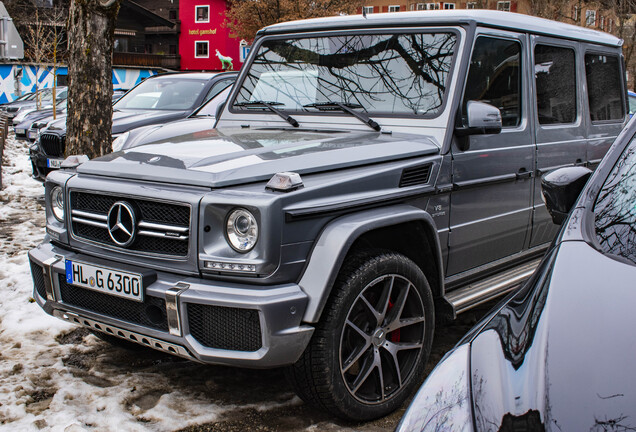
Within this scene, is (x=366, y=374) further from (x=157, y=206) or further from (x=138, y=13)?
(x=138, y=13)

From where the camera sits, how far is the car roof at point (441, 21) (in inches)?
152

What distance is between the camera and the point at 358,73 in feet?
13.0

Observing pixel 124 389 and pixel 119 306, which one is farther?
pixel 124 389

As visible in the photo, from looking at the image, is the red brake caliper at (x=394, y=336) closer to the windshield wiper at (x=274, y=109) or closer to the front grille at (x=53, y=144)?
the windshield wiper at (x=274, y=109)

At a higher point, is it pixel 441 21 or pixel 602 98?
pixel 441 21

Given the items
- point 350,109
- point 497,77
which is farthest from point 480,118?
point 350,109

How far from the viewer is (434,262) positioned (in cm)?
351

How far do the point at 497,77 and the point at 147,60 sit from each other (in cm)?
4629

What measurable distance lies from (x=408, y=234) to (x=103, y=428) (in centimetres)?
177

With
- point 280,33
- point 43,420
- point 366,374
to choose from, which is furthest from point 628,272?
point 280,33

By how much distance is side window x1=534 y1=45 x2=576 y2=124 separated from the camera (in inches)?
172

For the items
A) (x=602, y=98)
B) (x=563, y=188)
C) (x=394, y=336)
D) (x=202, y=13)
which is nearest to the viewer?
(x=563, y=188)

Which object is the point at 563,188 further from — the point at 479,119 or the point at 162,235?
the point at 162,235

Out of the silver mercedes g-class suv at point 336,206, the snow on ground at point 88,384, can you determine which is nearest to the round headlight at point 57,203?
the silver mercedes g-class suv at point 336,206
